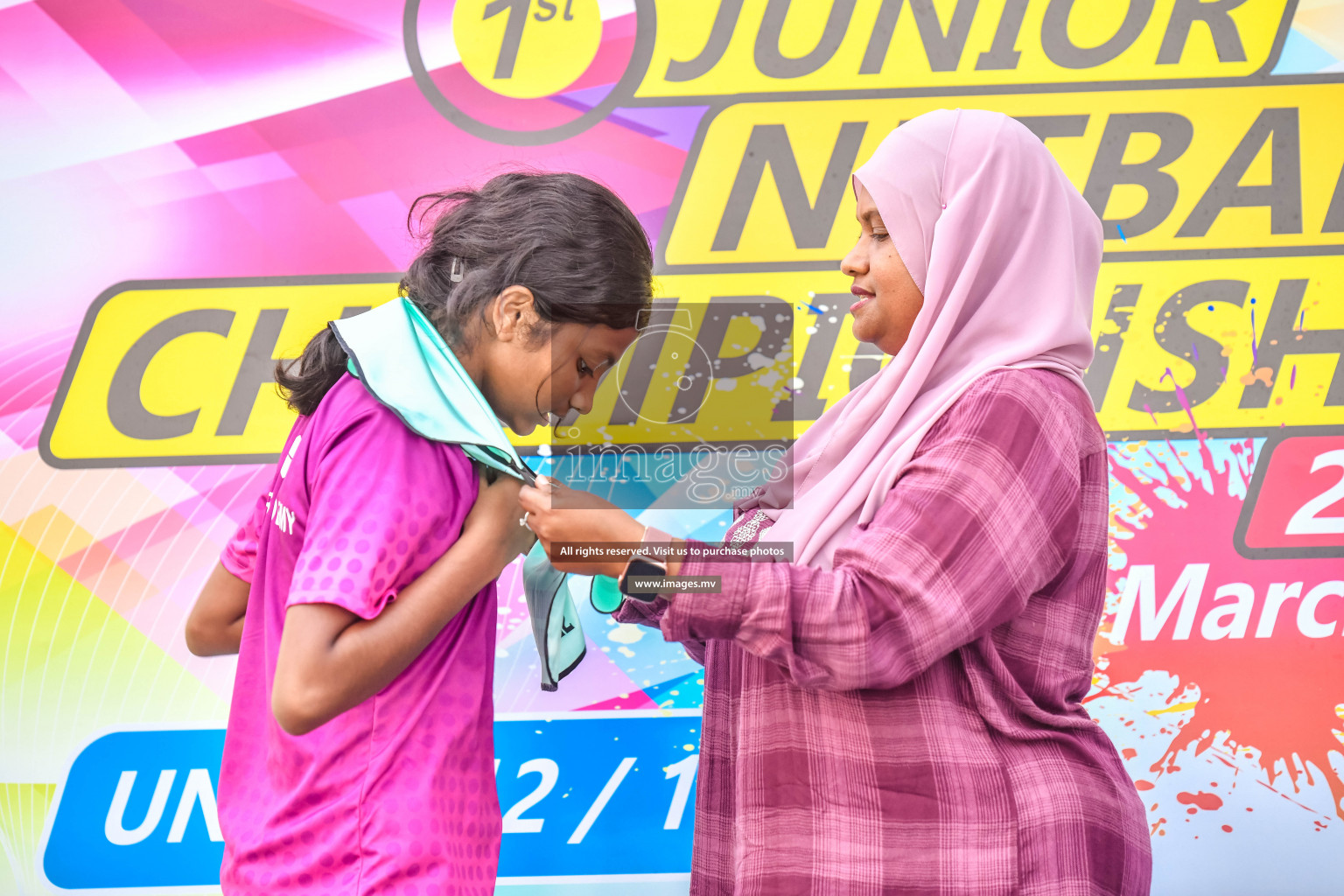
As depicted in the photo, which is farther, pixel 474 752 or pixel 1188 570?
pixel 1188 570

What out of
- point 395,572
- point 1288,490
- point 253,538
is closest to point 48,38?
point 253,538

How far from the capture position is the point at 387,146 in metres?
2.02

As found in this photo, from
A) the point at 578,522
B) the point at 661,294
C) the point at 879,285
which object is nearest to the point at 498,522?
the point at 578,522

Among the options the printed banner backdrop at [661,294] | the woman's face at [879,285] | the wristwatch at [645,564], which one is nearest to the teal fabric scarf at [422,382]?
the wristwatch at [645,564]

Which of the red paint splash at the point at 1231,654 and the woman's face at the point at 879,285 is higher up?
the woman's face at the point at 879,285

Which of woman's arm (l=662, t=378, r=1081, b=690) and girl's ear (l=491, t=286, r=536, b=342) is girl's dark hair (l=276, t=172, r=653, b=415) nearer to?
girl's ear (l=491, t=286, r=536, b=342)

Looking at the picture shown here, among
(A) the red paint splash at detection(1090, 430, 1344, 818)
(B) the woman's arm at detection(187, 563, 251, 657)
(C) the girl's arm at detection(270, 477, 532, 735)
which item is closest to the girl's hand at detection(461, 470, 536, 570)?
(C) the girl's arm at detection(270, 477, 532, 735)

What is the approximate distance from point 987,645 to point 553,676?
0.59 m

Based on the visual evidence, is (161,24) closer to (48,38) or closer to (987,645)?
(48,38)

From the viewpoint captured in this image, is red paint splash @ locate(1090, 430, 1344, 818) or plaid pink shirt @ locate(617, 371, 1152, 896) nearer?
plaid pink shirt @ locate(617, 371, 1152, 896)

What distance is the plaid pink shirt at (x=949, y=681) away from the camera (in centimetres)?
92

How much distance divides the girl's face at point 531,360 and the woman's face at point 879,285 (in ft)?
1.04

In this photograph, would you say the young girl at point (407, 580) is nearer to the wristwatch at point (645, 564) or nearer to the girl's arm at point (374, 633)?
the girl's arm at point (374, 633)

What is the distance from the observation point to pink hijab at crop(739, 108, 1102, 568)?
1104 mm
